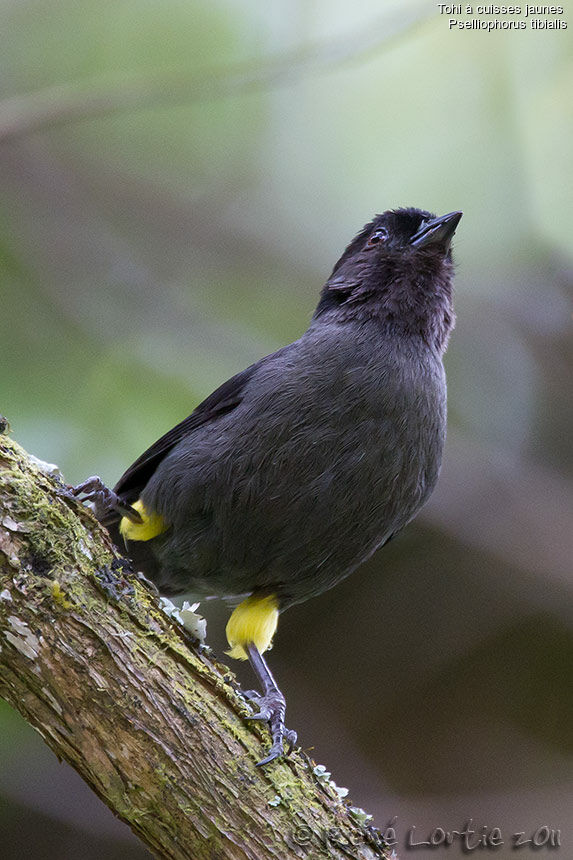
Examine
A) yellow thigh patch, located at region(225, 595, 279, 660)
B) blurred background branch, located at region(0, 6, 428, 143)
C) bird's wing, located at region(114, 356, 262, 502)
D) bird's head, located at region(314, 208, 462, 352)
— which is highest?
blurred background branch, located at region(0, 6, 428, 143)

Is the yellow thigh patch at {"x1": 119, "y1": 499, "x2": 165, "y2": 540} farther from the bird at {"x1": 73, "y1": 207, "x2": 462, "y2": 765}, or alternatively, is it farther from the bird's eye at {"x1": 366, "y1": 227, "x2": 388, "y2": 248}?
the bird's eye at {"x1": 366, "y1": 227, "x2": 388, "y2": 248}

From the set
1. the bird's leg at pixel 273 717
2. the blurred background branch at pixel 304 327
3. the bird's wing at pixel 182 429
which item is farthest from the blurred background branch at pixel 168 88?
the bird's leg at pixel 273 717

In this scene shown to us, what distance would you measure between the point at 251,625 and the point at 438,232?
Answer: 1918 mm

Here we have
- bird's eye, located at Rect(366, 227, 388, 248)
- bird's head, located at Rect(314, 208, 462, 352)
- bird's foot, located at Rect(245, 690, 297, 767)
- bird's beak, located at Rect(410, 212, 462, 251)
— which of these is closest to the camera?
bird's foot, located at Rect(245, 690, 297, 767)

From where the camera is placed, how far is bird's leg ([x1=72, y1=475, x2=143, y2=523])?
11.9 ft

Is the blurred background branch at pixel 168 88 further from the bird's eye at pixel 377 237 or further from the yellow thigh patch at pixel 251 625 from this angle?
the yellow thigh patch at pixel 251 625

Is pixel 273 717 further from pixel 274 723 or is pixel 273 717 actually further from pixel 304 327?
pixel 304 327

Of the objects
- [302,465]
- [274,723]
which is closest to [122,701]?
[274,723]

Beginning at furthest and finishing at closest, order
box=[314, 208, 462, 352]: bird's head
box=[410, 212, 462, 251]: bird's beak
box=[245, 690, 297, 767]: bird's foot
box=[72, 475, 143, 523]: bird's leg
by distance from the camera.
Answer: box=[410, 212, 462, 251]: bird's beak
box=[314, 208, 462, 352]: bird's head
box=[72, 475, 143, 523]: bird's leg
box=[245, 690, 297, 767]: bird's foot

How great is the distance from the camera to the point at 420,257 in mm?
4238

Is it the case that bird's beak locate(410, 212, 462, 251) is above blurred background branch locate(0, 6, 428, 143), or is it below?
below

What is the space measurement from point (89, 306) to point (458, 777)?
3.48 m

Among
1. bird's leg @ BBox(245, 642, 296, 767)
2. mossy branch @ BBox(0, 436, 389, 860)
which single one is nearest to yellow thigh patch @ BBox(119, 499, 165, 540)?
bird's leg @ BBox(245, 642, 296, 767)

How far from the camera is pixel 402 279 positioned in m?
4.15
